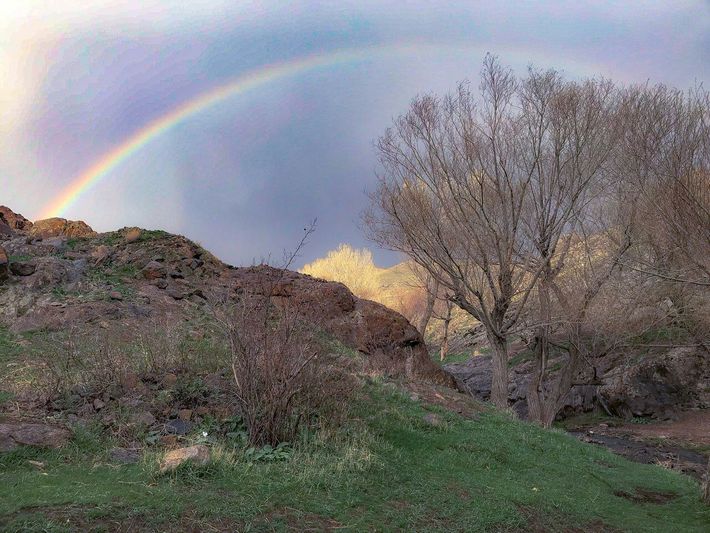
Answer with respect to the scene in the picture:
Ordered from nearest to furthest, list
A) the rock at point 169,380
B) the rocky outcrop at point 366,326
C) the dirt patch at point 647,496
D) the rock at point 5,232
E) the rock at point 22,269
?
the rock at point 169,380 → the dirt patch at point 647,496 → the rock at point 22,269 → the rocky outcrop at point 366,326 → the rock at point 5,232

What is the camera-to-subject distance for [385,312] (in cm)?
1548

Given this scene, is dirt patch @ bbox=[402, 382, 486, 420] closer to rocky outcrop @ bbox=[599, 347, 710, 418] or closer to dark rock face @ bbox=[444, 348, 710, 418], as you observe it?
dark rock face @ bbox=[444, 348, 710, 418]

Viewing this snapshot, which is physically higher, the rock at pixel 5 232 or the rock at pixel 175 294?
the rock at pixel 5 232

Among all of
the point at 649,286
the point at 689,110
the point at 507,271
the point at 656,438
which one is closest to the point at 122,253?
the point at 507,271

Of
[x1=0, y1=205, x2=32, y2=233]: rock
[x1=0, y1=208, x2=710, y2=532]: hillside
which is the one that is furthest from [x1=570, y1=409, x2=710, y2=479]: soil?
[x1=0, y1=205, x2=32, y2=233]: rock

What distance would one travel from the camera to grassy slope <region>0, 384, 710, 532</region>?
13.5 ft

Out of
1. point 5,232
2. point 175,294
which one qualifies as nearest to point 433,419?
point 175,294

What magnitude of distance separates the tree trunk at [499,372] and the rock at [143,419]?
12.0 metres

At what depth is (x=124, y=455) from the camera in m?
5.56

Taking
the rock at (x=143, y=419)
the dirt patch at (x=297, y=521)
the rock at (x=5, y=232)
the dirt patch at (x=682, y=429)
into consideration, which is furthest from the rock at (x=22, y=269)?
the dirt patch at (x=682, y=429)

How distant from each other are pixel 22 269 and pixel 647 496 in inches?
510

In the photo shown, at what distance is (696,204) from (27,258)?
570 inches

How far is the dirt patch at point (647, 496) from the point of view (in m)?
7.98

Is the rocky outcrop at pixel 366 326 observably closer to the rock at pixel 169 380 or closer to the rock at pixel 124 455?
the rock at pixel 169 380
